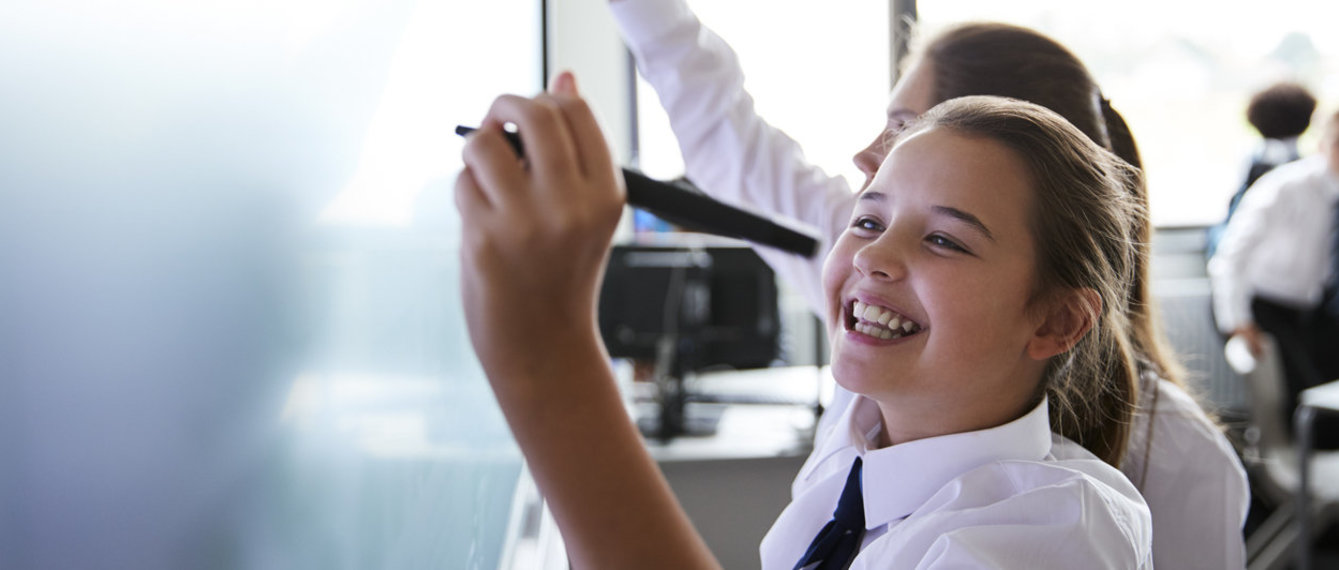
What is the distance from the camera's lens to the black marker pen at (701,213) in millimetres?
386

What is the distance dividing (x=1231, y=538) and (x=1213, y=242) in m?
3.67

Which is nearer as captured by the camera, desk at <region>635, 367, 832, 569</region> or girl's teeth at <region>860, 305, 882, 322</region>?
girl's teeth at <region>860, 305, 882, 322</region>

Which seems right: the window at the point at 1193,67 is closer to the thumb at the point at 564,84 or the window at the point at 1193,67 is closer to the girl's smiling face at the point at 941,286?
the girl's smiling face at the point at 941,286

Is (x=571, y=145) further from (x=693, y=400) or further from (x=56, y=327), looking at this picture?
(x=693, y=400)

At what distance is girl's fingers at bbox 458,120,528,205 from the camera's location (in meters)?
0.29

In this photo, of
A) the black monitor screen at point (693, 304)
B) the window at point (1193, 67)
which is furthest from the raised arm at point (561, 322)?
the window at point (1193, 67)

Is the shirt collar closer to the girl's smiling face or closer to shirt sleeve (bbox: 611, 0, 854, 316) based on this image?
the girl's smiling face

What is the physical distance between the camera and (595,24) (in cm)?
425

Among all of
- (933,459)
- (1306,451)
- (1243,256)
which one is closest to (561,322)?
(933,459)

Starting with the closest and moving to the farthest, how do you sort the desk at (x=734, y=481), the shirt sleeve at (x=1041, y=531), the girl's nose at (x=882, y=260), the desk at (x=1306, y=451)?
the shirt sleeve at (x=1041, y=531) → the girl's nose at (x=882, y=260) → the desk at (x=1306, y=451) → the desk at (x=734, y=481)

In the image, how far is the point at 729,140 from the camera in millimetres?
1355

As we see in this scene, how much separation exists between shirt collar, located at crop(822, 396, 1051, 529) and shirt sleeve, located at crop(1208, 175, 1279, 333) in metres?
3.15

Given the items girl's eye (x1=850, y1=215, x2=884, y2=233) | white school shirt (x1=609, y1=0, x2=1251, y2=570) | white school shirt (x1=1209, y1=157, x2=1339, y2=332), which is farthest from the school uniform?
girl's eye (x1=850, y1=215, x2=884, y2=233)

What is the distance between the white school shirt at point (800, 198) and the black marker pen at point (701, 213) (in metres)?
0.19
